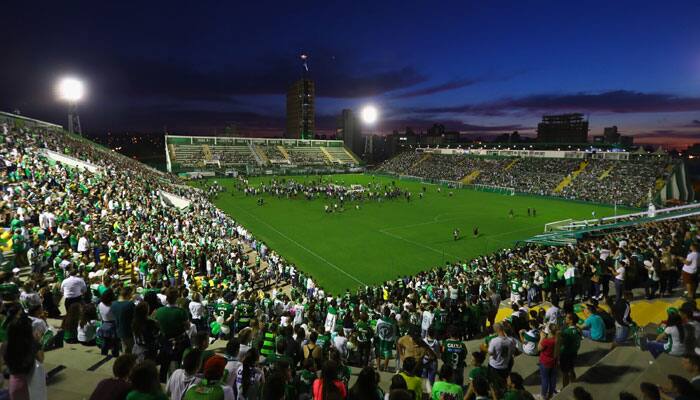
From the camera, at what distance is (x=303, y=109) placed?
5802 inches

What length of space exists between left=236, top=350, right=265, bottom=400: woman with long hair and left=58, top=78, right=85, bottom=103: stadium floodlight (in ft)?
215

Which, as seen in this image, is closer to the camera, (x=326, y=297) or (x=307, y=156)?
(x=326, y=297)

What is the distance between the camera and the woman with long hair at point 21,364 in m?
3.32

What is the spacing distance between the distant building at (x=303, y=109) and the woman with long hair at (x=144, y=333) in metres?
146

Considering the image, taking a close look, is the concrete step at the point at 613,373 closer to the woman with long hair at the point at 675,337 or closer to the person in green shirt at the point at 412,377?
the woman with long hair at the point at 675,337

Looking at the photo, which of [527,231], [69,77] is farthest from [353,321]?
[69,77]

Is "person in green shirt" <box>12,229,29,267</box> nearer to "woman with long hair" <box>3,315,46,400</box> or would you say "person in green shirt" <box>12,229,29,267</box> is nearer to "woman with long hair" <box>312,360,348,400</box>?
"woman with long hair" <box>3,315,46,400</box>

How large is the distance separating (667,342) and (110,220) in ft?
63.8

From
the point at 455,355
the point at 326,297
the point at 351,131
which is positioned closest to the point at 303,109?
the point at 351,131

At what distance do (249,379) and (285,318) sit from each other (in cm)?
435

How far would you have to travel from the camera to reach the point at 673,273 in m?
10.6

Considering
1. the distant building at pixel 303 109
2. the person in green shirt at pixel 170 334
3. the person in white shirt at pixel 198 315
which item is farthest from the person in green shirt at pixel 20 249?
the distant building at pixel 303 109

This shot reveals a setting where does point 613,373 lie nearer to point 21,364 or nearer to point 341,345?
point 341,345

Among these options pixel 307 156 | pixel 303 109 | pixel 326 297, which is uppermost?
pixel 303 109
